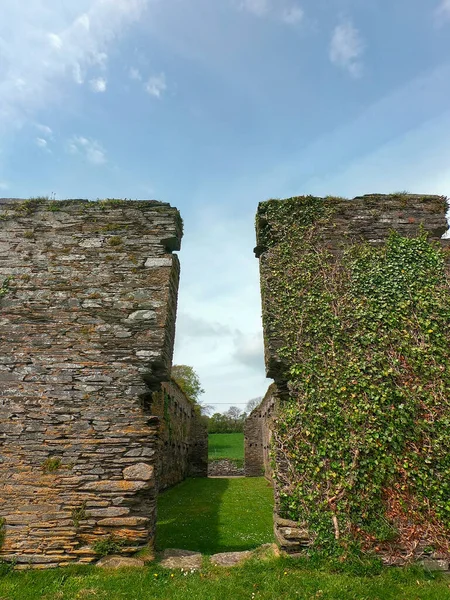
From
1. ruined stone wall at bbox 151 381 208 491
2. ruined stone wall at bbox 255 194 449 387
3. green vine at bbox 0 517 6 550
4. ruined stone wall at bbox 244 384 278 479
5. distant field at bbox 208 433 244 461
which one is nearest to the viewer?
green vine at bbox 0 517 6 550

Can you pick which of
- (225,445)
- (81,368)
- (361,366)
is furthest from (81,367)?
(225,445)

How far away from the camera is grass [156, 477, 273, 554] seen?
23.9 feet

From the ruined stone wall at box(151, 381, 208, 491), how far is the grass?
1.69m

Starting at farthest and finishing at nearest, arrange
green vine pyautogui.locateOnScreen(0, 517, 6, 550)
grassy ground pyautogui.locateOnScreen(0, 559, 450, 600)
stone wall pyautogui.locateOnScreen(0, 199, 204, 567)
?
stone wall pyautogui.locateOnScreen(0, 199, 204, 567)
green vine pyautogui.locateOnScreen(0, 517, 6, 550)
grassy ground pyautogui.locateOnScreen(0, 559, 450, 600)

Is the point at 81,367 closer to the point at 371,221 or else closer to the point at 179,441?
the point at 371,221

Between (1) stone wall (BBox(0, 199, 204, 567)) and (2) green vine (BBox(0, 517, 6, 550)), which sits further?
(1) stone wall (BBox(0, 199, 204, 567))

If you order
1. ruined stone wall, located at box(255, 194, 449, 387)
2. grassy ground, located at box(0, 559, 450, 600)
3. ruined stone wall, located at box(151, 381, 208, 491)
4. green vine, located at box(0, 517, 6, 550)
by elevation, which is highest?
ruined stone wall, located at box(255, 194, 449, 387)

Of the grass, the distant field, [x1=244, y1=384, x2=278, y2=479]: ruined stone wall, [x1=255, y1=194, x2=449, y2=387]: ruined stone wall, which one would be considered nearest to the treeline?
the distant field

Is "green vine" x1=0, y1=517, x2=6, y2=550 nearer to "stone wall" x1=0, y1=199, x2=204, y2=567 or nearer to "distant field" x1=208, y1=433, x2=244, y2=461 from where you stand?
"stone wall" x1=0, y1=199, x2=204, y2=567

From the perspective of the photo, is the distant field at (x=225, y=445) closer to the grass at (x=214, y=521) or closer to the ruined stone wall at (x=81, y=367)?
the grass at (x=214, y=521)

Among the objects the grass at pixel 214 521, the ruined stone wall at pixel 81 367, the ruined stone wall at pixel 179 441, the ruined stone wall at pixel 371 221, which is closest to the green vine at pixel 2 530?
the ruined stone wall at pixel 81 367

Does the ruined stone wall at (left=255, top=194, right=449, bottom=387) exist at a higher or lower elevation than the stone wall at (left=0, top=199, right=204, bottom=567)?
higher

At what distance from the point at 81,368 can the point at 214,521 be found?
19.5 ft

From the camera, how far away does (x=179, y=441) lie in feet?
65.6
